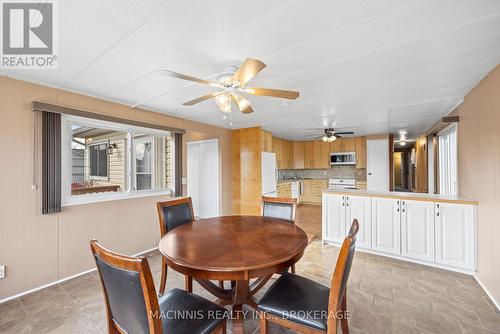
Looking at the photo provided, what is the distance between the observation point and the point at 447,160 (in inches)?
150

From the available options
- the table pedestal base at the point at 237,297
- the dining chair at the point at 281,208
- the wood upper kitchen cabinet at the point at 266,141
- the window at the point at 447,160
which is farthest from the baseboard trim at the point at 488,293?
the wood upper kitchen cabinet at the point at 266,141

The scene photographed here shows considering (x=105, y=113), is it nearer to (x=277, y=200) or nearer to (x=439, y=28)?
(x=277, y=200)

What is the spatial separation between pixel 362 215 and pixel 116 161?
4009 mm

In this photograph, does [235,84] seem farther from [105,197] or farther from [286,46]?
[105,197]

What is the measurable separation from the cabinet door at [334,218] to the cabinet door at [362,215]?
4.3 inches

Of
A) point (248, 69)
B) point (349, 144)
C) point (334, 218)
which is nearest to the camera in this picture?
point (248, 69)

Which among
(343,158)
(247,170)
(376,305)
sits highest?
(343,158)

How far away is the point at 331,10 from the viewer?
1.23 m

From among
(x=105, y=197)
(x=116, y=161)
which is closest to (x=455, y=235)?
(x=105, y=197)

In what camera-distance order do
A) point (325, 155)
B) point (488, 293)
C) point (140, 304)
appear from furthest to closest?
point (325, 155) < point (488, 293) < point (140, 304)

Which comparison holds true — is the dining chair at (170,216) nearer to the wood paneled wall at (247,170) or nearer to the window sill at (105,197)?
the window sill at (105,197)

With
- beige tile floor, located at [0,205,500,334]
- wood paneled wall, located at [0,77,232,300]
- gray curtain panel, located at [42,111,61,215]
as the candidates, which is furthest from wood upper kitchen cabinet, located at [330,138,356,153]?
gray curtain panel, located at [42,111,61,215]

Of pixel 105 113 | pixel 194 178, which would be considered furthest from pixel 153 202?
pixel 194 178

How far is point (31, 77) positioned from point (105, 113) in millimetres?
752
